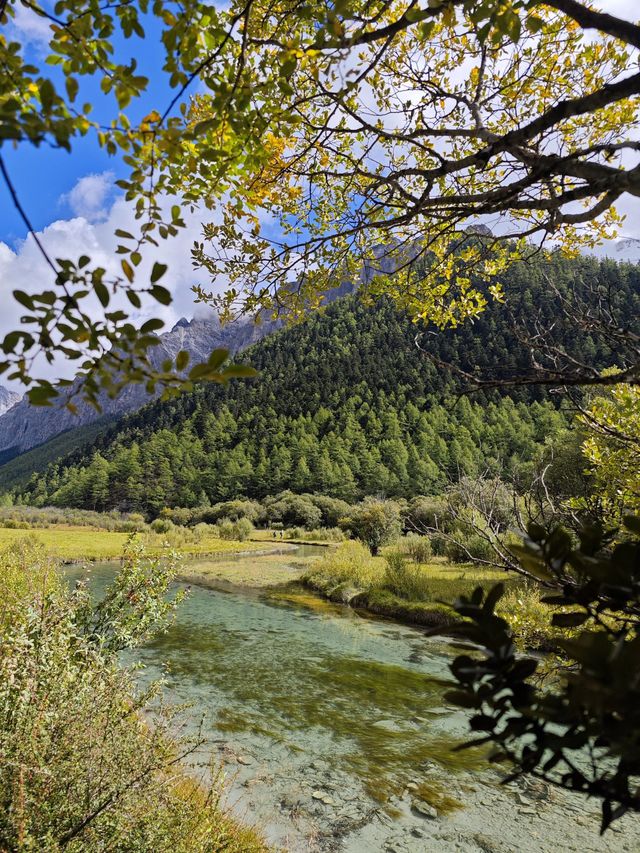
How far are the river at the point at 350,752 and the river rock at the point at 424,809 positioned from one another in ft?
0.08

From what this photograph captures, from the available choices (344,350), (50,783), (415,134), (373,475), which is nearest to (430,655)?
(50,783)

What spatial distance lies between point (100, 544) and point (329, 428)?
69427 mm

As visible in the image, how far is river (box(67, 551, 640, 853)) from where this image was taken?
5547mm

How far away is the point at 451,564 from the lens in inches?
1016

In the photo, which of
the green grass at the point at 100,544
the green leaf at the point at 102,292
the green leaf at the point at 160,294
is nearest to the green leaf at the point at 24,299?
the green leaf at the point at 102,292

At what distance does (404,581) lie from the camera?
65.6ft

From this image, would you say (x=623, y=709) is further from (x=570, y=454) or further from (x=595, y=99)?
(x=570, y=454)

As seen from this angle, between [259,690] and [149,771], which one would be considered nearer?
[149,771]

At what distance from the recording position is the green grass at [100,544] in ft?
96.7

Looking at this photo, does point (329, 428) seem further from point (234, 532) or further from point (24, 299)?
point (24, 299)

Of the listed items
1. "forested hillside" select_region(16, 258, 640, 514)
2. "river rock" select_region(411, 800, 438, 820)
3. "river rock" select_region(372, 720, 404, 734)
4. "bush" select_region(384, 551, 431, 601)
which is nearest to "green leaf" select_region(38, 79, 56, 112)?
"river rock" select_region(411, 800, 438, 820)

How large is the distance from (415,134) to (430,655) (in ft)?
44.6

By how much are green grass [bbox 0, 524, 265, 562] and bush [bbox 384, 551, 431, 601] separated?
1198cm

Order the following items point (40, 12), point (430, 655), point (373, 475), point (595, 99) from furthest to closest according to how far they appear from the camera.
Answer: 1. point (373, 475)
2. point (430, 655)
3. point (595, 99)
4. point (40, 12)
